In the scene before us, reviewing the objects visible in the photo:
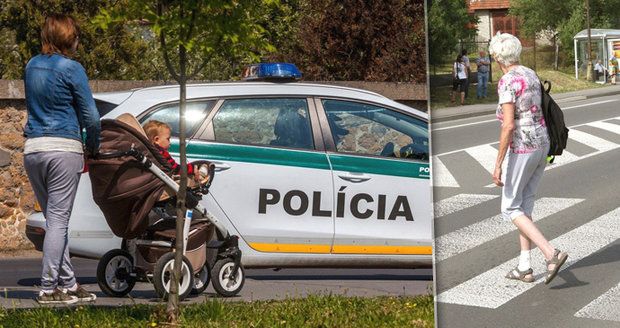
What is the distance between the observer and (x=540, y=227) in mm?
2086

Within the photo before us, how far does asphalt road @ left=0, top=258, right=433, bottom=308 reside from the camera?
231 inches

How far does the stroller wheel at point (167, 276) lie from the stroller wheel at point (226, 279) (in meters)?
0.23

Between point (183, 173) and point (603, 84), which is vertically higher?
point (603, 84)

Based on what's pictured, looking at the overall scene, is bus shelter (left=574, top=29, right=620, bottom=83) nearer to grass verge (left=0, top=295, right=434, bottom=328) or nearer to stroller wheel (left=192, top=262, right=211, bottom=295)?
grass verge (left=0, top=295, right=434, bottom=328)

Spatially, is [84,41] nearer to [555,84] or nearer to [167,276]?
[167,276]

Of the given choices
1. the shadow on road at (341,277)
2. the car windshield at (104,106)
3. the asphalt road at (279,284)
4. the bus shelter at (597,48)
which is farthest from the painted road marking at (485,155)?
the shadow on road at (341,277)

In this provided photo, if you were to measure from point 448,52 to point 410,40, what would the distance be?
38.5ft

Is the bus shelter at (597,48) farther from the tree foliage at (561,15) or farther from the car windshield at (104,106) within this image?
the car windshield at (104,106)

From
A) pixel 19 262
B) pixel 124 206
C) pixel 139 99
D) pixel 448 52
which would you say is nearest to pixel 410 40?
pixel 19 262

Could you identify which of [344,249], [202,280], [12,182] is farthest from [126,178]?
[12,182]

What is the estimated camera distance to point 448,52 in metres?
2.24

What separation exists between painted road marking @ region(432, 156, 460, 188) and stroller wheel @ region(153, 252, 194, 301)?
11.0 feet

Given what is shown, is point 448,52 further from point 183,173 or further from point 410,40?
point 410,40

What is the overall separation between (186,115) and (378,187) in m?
1.18
